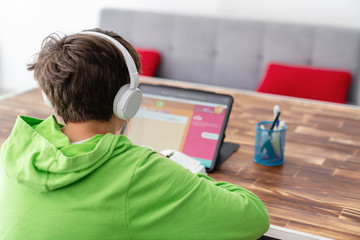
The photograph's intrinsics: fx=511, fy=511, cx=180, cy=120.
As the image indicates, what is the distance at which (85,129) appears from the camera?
40.1 inches

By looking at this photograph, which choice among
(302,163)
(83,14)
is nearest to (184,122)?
(302,163)

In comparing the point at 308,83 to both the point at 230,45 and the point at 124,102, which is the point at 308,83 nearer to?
the point at 230,45

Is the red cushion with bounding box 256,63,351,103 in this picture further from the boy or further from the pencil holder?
the boy

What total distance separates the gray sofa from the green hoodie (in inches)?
95.0

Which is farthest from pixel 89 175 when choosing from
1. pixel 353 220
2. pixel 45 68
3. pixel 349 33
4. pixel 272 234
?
pixel 349 33

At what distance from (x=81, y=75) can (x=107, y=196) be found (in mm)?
226

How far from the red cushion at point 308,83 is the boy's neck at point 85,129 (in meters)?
2.25

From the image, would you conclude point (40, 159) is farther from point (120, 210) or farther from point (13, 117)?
point (13, 117)

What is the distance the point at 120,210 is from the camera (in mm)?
926

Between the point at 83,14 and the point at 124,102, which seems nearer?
the point at 124,102

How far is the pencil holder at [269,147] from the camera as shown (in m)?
1.55

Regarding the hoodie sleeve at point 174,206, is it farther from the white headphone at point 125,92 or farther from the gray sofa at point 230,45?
the gray sofa at point 230,45

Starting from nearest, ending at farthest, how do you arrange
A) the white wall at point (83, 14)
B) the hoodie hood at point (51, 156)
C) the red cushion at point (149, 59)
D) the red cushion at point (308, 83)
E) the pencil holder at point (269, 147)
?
the hoodie hood at point (51, 156), the pencil holder at point (269, 147), the red cushion at point (308, 83), the white wall at point (83, 14), the red cushion at point (149, 59)

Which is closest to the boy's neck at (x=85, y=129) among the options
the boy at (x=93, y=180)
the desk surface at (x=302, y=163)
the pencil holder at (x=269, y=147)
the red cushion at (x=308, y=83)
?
the boy at (x=93, y=180)
